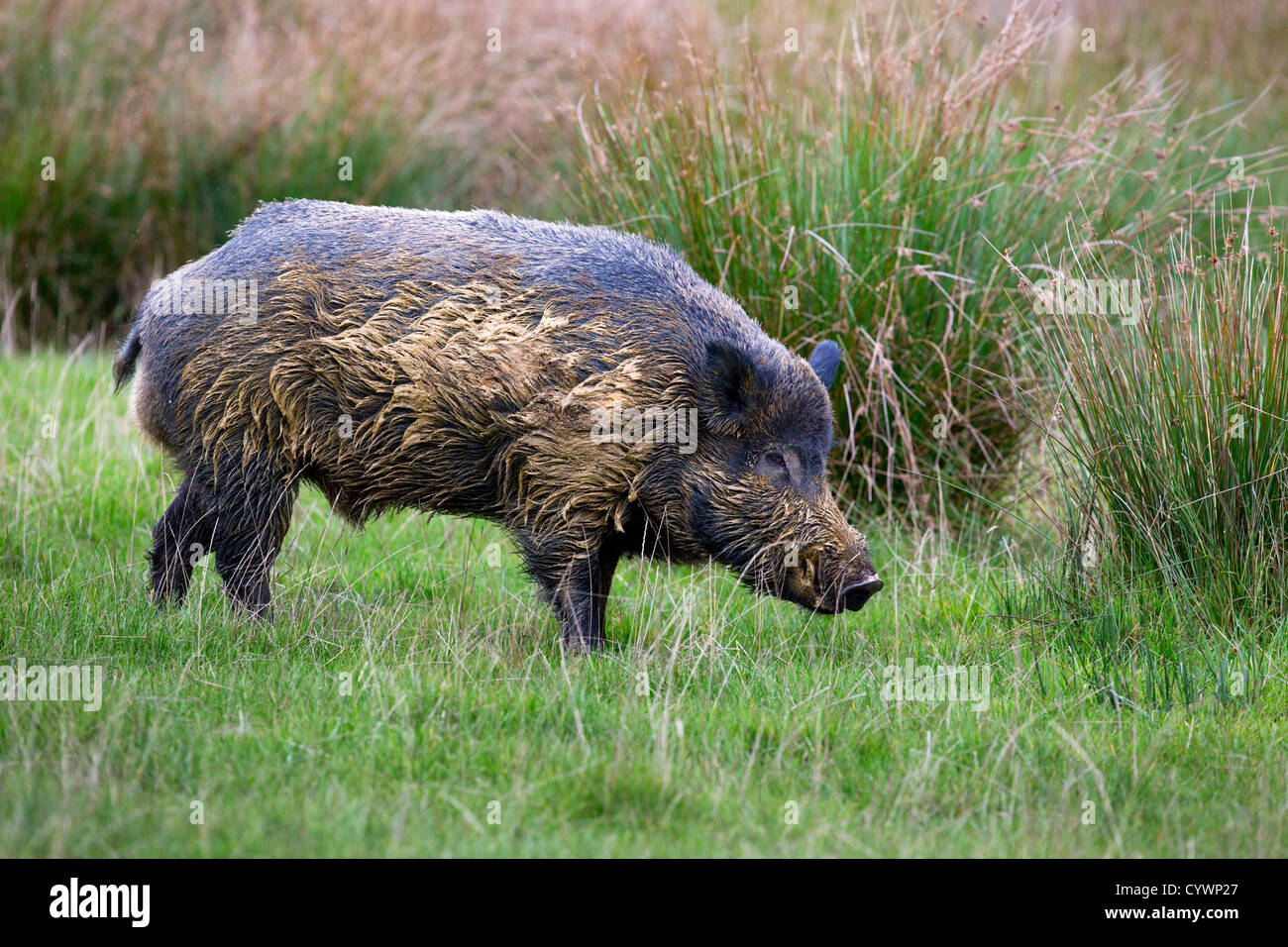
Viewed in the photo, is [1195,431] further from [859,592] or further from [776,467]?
[776,467]

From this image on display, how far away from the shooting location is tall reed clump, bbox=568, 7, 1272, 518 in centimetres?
635

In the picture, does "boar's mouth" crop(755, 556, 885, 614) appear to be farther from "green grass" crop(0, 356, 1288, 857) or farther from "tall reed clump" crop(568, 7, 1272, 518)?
"tall reed clump" crop(568, 7, 1272, 518)

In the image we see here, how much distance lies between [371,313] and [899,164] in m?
2.84

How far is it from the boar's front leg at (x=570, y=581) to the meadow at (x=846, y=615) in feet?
0.55

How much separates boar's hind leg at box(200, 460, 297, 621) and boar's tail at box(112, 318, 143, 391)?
72 cm

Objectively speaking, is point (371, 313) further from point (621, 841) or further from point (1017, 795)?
point (1017, 795)

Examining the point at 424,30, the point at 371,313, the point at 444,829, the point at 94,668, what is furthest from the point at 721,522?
the point at 424,30

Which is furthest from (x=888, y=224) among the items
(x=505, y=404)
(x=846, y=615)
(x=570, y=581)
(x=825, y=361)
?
(x=570, y=581)

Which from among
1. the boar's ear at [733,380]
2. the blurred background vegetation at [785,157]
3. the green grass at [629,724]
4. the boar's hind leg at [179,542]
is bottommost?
the green grass at [629,724]

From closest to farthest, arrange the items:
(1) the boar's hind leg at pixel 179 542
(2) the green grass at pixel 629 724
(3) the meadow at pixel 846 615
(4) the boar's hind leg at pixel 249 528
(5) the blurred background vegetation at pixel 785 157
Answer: (2) the green grass at pixel 629 724
(3) the meadow at pixel 846 615
(4) the boar's hind leg at pixel 249 528
(1) the boar's hind leg at pixel 179 542
(5) the blurred background vegetation at pixel 785 157

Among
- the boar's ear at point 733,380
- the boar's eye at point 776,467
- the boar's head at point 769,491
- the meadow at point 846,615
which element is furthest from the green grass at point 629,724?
the boar's ear at point 733,380

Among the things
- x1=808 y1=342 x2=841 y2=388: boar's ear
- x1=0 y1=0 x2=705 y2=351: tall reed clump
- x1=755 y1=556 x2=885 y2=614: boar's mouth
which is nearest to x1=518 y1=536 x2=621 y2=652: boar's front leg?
x1=755 y1=556 x2=885 y2=614: boar's mouth

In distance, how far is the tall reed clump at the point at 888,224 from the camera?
6348 millimetres

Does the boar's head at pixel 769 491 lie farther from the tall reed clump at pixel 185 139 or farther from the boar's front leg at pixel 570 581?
the tall reed clump at pixel 185 139
